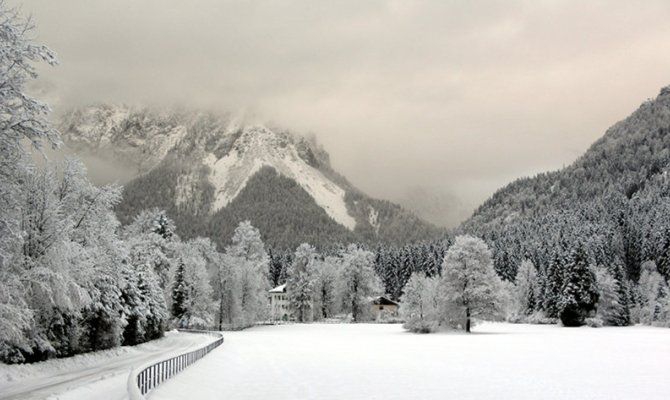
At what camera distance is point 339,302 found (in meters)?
131

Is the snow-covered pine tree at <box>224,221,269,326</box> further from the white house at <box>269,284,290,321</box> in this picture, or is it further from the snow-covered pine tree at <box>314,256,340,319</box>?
the white house at <box>269,284,290,321</box>

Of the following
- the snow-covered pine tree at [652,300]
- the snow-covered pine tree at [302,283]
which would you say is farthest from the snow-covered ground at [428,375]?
the snow-covered pine tree at [302,283]

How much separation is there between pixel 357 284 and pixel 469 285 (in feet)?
157

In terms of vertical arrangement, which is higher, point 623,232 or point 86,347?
point 623,232

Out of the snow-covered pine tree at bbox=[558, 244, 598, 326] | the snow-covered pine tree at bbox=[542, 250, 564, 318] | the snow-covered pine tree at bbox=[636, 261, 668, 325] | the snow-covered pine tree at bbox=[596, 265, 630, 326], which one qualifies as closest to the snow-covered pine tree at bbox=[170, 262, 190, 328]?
the snow-covered pine tree at bbox=[558, 244, 598, 326]

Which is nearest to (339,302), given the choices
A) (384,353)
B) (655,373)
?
(384,353)

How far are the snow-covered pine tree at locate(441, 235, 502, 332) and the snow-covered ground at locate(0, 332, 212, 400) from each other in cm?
4888

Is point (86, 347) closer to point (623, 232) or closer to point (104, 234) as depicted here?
point (104, 234)

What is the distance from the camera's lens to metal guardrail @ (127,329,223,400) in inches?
757

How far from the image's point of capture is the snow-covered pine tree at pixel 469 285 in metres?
81.9

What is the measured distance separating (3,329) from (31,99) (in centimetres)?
916

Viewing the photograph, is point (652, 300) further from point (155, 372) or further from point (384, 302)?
point (155, 372)

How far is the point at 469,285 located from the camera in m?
83.2

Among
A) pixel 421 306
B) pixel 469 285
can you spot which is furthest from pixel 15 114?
pixel 421 306
